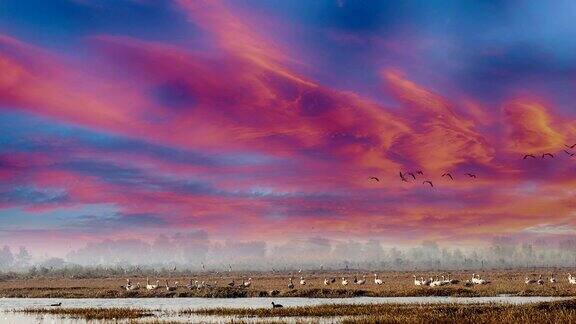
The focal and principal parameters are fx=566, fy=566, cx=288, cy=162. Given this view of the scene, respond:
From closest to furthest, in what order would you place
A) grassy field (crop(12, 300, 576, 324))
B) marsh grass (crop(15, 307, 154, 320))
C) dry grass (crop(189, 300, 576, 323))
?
1. dry grass (crop(189, 300, 576, 323))
2. grassy field (crop(12, 300, 576, 324))
3. marsh grass (crop(15, 307, 154, 320))

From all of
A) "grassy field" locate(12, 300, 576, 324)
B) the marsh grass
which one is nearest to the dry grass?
"grassy field" locate(12, 300, 576, 324)

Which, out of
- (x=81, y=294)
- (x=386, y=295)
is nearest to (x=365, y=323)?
(x=386, y=295)

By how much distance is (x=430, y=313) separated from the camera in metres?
44.9

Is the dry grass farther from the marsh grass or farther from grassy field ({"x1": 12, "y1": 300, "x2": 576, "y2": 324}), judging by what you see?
the marsh grass

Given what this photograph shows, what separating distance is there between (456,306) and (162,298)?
40470 millimetres

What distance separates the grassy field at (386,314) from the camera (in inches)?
1574

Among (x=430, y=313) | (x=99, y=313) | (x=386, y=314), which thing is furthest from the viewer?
(x=99, y=313)

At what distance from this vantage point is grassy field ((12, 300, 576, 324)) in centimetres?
3997

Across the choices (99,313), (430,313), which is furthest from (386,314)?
(99,313)

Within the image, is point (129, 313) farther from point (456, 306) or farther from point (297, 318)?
point (456, 306)

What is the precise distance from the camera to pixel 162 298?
7531 cm

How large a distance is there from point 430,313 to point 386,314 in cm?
381

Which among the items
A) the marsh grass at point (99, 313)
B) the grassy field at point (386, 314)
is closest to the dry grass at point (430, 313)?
the grassy field at point (386, 314)

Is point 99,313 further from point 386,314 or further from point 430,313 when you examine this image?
point 430,313
